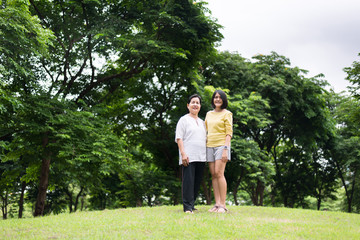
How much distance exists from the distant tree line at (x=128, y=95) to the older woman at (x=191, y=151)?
16.6 feet

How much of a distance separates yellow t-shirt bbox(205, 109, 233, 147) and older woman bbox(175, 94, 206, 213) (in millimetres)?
144

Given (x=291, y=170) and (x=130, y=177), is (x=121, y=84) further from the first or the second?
(x=291, y=170)

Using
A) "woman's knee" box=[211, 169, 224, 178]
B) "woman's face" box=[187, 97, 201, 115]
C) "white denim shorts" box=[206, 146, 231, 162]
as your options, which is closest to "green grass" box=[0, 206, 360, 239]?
"woman's knee" box=[211, 169, 224, 178]

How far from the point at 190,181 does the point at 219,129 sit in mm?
1182

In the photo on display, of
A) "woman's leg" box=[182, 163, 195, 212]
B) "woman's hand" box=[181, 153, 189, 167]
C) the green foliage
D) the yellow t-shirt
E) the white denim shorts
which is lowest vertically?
"woman's leg" box=[182, 163, 195, 212]

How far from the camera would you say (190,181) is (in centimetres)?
646

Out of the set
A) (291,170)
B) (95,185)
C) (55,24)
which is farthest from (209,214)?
(291,170)

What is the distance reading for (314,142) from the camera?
21.1 metres

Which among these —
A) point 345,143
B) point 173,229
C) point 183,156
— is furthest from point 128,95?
point 345,143

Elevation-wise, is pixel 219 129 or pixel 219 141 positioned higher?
pixel 219 129

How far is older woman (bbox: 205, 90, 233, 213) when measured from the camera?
6.55 meters

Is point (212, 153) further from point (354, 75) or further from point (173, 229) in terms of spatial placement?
point (354, 75)

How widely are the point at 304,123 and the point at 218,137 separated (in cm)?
1593

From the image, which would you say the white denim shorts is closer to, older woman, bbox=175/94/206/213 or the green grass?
older woman, bbox=175/94/206/213
